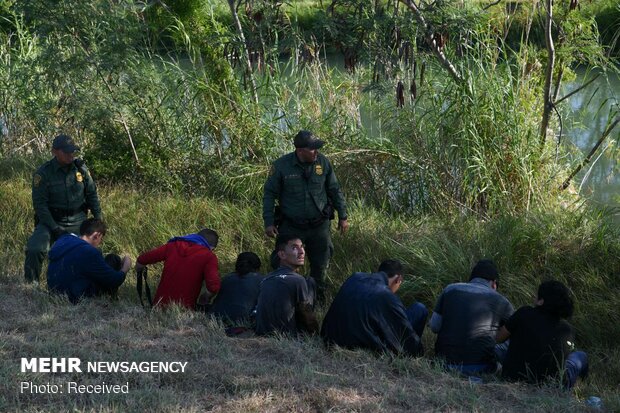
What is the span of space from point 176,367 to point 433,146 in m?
4.89

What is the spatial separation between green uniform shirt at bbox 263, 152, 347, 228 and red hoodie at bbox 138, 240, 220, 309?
0.77 m

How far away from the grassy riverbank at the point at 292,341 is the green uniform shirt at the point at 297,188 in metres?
0.83

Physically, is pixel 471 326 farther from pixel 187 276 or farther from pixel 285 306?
pixel 187 276

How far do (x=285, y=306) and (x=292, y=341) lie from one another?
1.07ft

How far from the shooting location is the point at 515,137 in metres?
9.62

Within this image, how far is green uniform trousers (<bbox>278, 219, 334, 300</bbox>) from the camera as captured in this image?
8.19m

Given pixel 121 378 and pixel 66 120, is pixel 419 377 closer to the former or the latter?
pixel 121 378

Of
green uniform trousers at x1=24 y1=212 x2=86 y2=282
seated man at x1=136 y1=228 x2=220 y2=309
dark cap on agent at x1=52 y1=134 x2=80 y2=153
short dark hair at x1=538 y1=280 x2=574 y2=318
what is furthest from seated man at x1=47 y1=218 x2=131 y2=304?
short dark hair at x1=538 y1=280 x2=574 y2=318

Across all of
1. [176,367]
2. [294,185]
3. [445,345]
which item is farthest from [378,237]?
[176,367]

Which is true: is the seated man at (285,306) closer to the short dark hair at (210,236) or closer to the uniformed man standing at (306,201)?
the short dark hair at (210,236)

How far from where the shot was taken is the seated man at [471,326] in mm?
6367

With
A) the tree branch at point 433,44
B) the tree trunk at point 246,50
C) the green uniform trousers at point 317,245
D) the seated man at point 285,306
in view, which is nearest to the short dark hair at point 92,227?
the green uniform trousers at point 317,245

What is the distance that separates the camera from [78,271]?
7770 mm

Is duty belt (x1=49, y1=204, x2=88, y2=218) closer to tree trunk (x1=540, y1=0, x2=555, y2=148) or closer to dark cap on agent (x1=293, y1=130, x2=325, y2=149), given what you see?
dark cap on agent (x1=293, y1=130, x2=325, y2=149)
